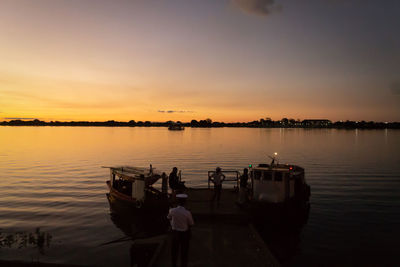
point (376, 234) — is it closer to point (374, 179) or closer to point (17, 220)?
point (374, 179)

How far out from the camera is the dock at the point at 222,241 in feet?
32.4

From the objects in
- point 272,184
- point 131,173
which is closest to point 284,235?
point 272,184

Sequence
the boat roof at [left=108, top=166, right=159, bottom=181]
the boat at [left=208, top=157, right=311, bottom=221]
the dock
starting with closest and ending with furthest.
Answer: the dock → the boat at [left=208, top=157, right=311, bottom=221] → the boat roof at [left=108, top=166, right=159, bottom=181]

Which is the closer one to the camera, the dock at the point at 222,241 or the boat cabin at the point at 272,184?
the dock at the point at 222,241

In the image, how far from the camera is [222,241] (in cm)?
1187

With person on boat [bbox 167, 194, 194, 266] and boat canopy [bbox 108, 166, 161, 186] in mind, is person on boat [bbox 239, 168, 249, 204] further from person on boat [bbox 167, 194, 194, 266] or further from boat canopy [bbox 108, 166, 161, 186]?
person on boat [bbox 167, 194, 194, 266]

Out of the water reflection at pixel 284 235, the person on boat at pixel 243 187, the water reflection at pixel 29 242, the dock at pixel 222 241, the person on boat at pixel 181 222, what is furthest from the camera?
the person on boat at pixel 243 187

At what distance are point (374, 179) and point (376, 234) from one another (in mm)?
21184

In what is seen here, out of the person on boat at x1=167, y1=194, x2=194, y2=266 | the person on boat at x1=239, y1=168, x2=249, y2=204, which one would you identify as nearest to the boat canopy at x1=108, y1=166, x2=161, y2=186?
the person on boat at x1=239, y1=168, x2=249, y2=204

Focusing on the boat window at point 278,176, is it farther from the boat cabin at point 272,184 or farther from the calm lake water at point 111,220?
the calm lake water at point 111,220

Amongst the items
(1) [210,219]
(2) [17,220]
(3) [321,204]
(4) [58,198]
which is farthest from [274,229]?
(4) [58,198]

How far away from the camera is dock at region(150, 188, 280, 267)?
9.88 metres

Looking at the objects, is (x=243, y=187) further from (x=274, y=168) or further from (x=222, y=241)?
(x=222, y=241)

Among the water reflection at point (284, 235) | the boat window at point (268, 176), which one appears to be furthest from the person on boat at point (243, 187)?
the water reflection at point (284, 235)
